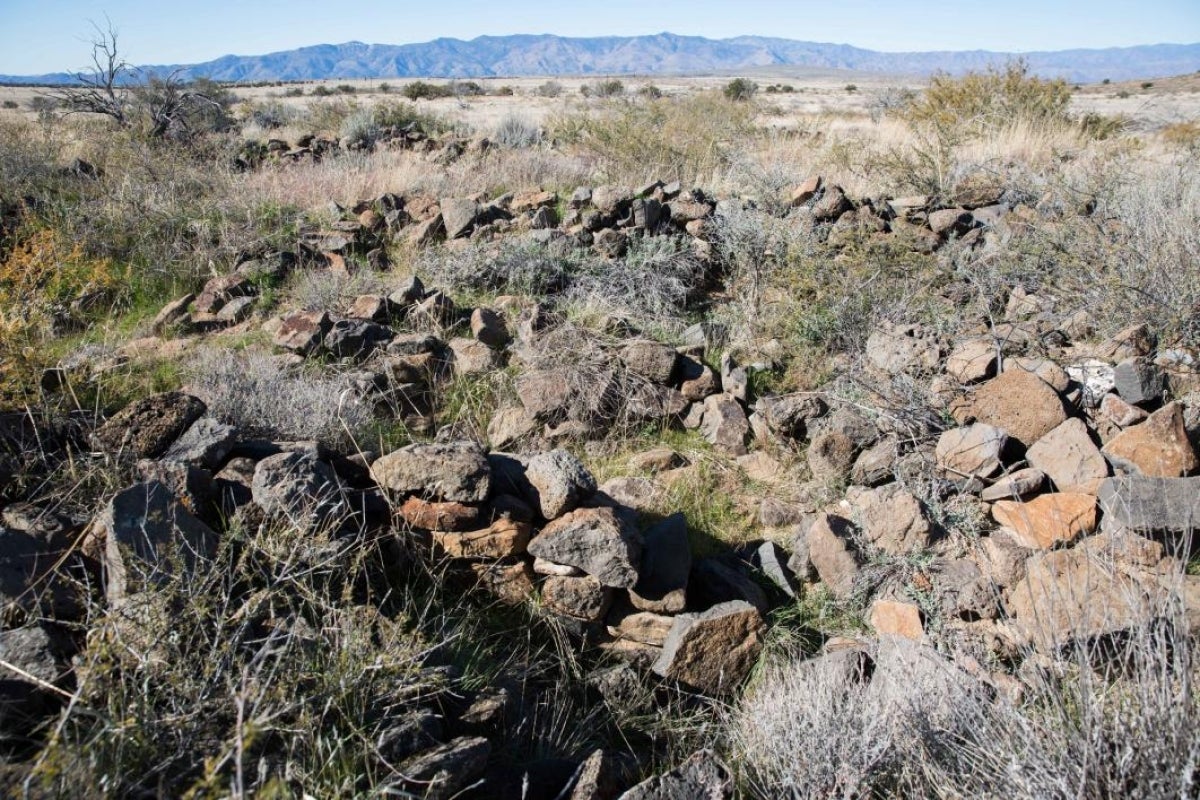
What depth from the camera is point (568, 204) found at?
26.7 feet

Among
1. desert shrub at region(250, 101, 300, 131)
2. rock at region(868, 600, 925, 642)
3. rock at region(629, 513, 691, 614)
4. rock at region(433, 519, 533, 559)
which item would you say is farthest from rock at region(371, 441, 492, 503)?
desert shrub at region(250, 101, 300, 131)

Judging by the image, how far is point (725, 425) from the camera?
4.88 m

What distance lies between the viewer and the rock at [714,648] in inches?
121

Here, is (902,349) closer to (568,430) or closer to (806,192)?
(568,430)

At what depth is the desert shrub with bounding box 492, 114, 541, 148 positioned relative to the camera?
40.7ft

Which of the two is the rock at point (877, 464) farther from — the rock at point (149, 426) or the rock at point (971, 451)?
the rock at point (149, 426)

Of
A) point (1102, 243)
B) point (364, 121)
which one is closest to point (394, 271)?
point (1102, 243)

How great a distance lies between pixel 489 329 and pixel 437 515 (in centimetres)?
239

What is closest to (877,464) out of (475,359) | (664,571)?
(664,571)

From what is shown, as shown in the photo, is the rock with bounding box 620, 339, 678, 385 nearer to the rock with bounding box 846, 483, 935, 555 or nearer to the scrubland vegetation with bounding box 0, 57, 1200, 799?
the scrubland vegetation with bounding box 0, 57, 1200, 799

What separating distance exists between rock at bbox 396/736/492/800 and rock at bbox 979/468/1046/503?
2.81 meters

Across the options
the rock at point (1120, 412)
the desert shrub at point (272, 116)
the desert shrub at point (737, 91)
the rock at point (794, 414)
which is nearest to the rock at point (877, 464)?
the rock at point (794, 414)

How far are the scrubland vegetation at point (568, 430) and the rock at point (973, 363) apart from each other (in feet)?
0.81

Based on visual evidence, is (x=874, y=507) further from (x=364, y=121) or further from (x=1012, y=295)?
(x=364, y=121)
